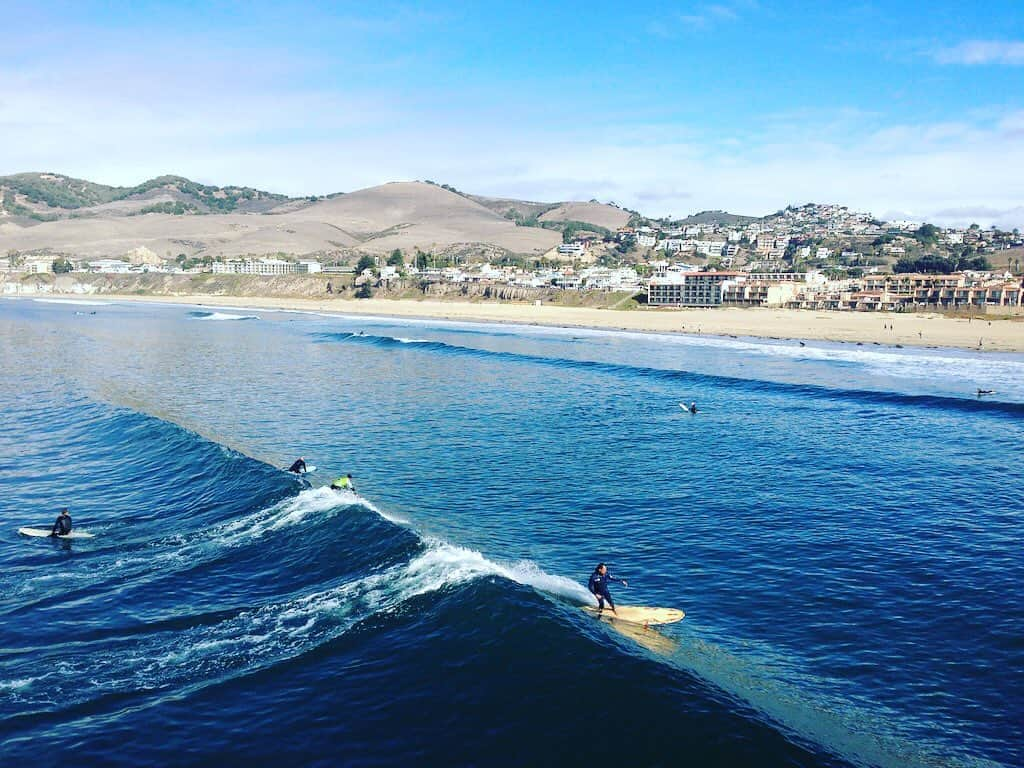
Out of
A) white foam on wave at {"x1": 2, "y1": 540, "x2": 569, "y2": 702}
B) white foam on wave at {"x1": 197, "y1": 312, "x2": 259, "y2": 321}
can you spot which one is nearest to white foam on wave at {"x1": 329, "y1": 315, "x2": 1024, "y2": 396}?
white foam on wave at {"x1": 197, "y1": 312, "x2": 259, "y2": 321}

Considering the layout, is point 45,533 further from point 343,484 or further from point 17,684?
point 17,684

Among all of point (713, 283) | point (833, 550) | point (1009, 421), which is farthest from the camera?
point (713, 283)

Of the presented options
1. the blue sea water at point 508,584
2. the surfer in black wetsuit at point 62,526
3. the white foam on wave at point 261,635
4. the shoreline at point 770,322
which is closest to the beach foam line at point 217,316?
the shoreline at point 770,322

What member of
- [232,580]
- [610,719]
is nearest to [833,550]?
[610,719]

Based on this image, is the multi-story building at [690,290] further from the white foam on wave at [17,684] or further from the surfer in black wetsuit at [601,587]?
the white foam on wave at [17,684]

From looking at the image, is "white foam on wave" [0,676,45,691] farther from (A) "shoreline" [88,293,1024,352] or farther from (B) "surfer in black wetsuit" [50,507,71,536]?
(A) "shoreline" [88,293,1024,352]

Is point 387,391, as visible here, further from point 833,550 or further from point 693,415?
point 833,550
